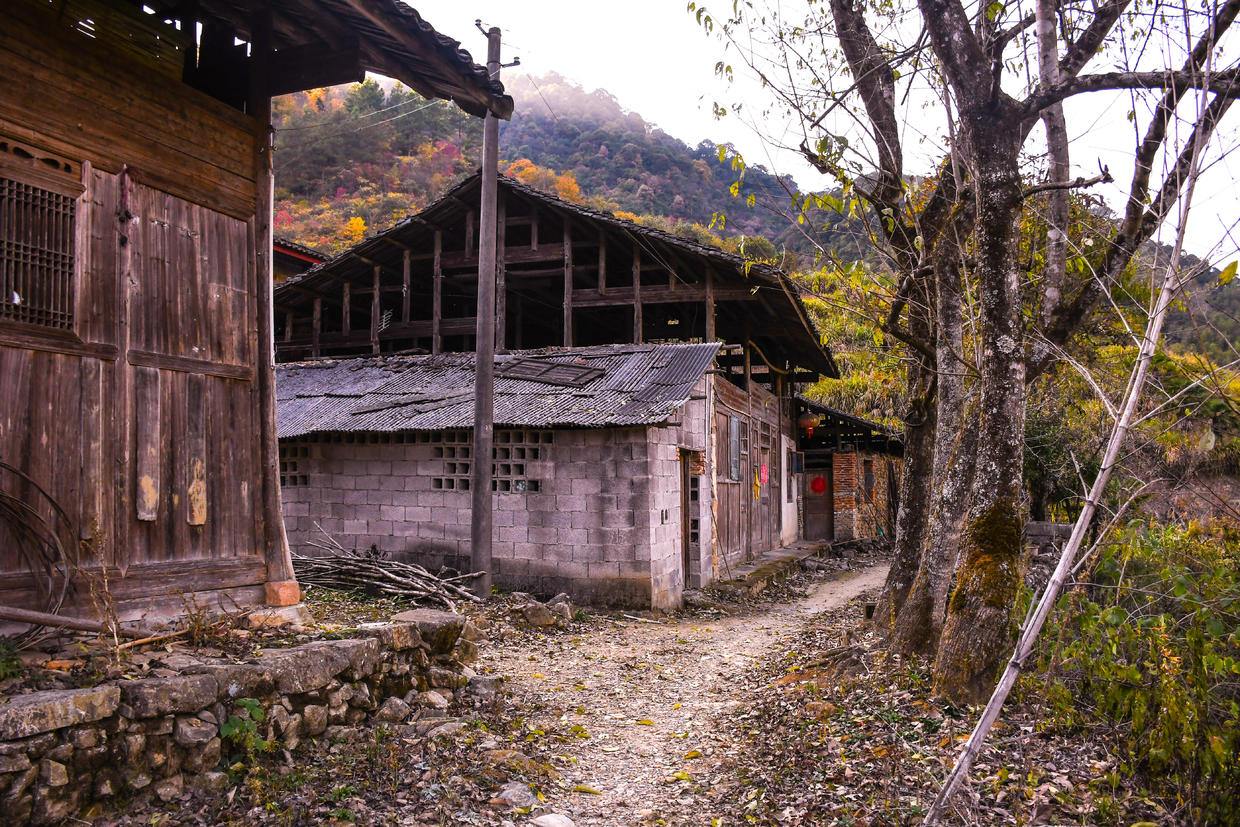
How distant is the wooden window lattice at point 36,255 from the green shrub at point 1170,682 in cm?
576

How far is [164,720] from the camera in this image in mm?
3865

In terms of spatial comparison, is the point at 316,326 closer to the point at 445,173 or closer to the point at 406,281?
the point at 406,281

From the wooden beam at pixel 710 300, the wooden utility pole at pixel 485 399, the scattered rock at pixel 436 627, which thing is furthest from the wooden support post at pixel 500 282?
the scattered rock at pixel 436 627

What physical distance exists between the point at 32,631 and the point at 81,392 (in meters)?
1.34

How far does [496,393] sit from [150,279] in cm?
753

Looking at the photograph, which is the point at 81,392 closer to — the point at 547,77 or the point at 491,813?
the point at 491,813

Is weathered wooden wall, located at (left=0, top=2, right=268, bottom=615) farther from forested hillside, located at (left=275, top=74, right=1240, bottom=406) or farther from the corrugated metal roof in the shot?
forested hillside, located at (left=275, top=74, right=1240, bottom=406)

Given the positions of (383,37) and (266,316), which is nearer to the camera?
(383,37)

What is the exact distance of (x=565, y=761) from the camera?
5473mm

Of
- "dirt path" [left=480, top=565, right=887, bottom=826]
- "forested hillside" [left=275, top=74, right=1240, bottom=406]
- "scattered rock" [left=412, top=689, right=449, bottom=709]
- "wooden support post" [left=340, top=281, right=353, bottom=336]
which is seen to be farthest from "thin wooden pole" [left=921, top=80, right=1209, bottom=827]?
"forested hillside" [left=275, top=74, right=1240, bottom=406]

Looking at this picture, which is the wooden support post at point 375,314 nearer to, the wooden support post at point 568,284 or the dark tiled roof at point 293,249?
the wooden support post at point 568,284

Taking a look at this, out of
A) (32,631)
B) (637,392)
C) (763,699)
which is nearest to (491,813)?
(32,631)

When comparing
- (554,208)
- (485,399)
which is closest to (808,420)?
(554,208)

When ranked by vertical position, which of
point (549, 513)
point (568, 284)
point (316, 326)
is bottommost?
point (549, 513)
